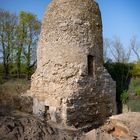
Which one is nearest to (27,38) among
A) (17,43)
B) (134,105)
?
(17,43)

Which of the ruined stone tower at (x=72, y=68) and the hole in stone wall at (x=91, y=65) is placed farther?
the hole in stone wall at (x=91, y=65)

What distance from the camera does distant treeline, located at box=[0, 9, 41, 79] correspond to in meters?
24.6

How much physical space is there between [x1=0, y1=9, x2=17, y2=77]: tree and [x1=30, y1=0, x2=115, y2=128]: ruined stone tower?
11922 millimetres

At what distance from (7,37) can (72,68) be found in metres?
13.9

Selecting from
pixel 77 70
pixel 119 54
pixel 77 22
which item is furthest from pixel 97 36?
pixel 119 54

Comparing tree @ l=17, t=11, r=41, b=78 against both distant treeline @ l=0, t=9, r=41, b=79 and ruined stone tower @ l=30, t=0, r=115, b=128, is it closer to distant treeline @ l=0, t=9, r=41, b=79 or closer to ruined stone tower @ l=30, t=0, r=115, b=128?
distant treeline @ l=0, t=9, r=41, b=79

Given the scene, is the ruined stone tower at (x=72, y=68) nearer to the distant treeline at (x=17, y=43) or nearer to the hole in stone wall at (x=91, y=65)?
the hole in stone wall at (x=91, y=65)

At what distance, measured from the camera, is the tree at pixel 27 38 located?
82.9ft

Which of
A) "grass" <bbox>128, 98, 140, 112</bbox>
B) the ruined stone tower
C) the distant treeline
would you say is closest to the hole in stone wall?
the ruined stone tower

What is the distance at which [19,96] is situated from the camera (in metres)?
14.3

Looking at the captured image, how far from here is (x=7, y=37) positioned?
2462 cm

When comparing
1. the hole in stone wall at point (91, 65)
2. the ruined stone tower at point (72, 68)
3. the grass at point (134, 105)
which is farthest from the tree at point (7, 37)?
the hole in stone wall at point (91, 65)

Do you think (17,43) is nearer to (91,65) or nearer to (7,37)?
(7,37)

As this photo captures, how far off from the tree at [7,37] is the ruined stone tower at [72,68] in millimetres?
11922
